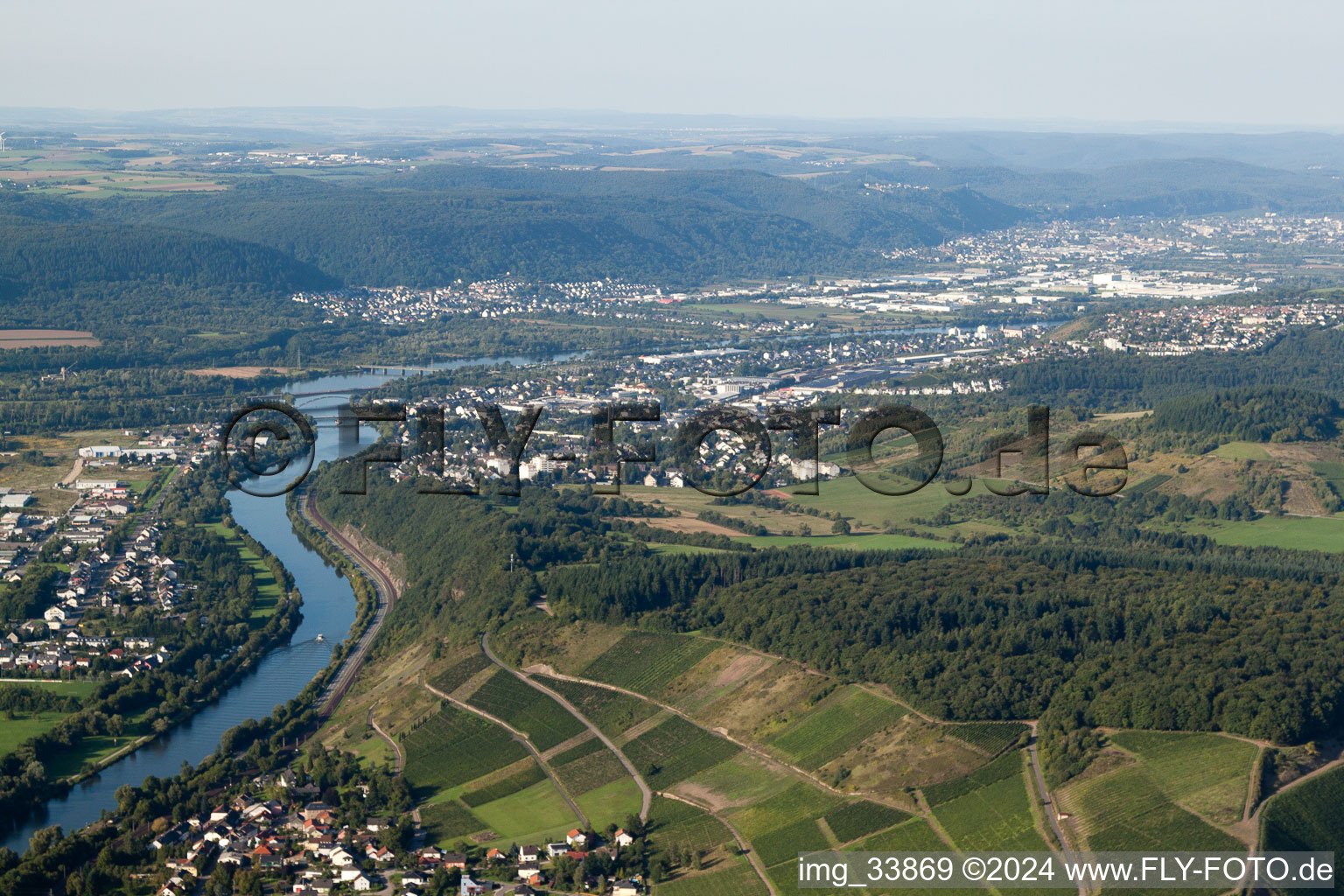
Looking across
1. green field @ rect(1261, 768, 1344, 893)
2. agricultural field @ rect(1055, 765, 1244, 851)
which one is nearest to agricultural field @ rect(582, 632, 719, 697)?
agricultural field @ rect(1055, 765, 1244, 851)

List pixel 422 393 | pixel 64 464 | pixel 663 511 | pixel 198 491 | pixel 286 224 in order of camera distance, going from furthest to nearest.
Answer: pixel 286 224 → pixel 422 393 → pixel 64 464 → pixel 198 491 → pixel 663 511

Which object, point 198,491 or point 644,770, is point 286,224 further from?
point 644,770

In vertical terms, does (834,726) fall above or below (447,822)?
above

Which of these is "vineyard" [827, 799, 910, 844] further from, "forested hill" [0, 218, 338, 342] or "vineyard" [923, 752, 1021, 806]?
"forested hill" [0, 218, 338, 342]

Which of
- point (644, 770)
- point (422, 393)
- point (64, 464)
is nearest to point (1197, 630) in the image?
point (644, 770)

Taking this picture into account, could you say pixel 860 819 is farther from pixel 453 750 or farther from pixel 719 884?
pixel 453 750

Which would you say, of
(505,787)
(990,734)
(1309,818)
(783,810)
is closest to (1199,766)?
(1309,818)
